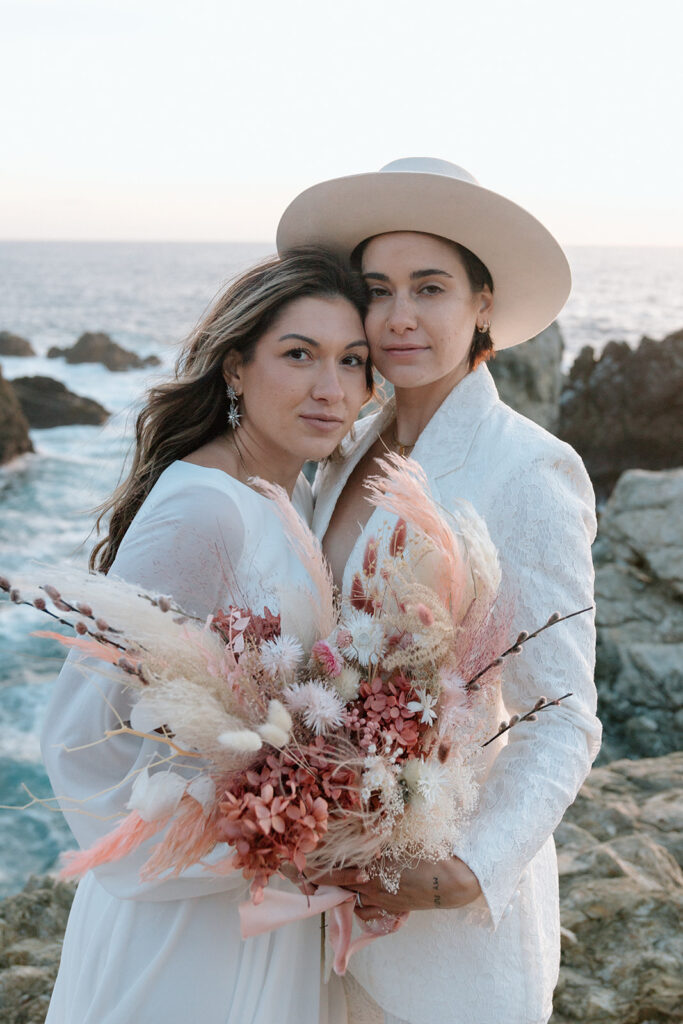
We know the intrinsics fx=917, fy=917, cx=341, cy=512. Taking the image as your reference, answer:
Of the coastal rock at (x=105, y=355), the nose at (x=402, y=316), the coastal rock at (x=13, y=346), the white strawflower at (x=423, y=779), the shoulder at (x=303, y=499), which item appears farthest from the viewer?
the coastal rock at (x=13, y=346)

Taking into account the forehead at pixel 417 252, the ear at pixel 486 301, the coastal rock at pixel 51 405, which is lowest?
the coastal rock at pixel 51 405

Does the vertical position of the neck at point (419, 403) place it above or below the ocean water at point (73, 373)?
above

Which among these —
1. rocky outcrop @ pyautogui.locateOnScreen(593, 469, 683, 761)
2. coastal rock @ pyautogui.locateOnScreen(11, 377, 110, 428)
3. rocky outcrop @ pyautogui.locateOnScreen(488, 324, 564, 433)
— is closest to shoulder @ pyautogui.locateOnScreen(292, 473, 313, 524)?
rocky outcrop @ pyautogui.locateOnScreen(593, 469, 683, 761)

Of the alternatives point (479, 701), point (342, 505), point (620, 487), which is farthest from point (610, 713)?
point (479, 701)

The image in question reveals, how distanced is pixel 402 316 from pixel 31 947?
2749 mm

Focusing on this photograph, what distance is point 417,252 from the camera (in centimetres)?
257

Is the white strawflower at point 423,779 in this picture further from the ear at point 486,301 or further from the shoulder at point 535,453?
the ear at point 486,301

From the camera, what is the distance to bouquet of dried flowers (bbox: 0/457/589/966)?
4.86 ft

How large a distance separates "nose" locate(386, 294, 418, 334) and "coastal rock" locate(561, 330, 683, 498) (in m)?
12.3

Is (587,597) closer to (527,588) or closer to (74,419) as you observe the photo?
(527,588)

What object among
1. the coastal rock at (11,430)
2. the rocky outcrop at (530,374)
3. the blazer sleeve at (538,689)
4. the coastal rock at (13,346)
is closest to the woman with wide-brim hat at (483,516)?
the blazer sleeve at (538,689)

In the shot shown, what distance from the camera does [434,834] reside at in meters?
1.62

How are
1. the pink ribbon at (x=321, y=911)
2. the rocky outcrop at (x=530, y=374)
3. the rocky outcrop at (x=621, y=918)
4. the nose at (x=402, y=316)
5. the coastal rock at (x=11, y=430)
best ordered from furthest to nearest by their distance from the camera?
1. the coastal rock at (x=11, y=430)
2. the rocky outcrop at (x=530, y=374)
3. the rocky outcrop at (x=621, y=918)
4. the nose at (x=402, y=316)
5. the pink ribbon at (x=321, y=911)

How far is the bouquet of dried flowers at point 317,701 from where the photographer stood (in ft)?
4.86
